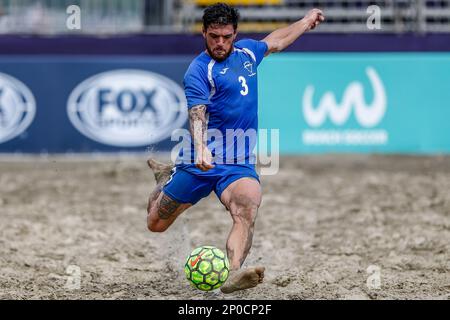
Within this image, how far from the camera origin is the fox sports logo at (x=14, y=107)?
12656 millimetres

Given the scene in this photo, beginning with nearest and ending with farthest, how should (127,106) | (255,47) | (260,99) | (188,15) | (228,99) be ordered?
1. (228,99)
2. (255,47)
3. (127,106)
4. (260,99)
5. (188,15)

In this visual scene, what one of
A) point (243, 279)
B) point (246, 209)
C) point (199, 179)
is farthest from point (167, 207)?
point (243, 279)

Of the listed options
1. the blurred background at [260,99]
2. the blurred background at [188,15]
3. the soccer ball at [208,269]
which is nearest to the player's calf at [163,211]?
the soccer ball at [208,269]

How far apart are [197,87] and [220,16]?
531 mm

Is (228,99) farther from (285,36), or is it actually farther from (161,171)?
(161,171)

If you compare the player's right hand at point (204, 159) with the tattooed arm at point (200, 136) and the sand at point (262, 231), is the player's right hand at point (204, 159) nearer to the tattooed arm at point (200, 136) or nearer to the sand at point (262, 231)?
the tattooed arm at point (200, 136)

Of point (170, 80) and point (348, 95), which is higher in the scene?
point (170, 80)

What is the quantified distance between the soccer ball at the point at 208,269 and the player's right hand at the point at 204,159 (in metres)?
0.58

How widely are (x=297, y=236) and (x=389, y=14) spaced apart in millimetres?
6474

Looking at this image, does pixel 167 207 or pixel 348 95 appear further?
pixel 348 95

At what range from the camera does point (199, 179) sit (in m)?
6.46

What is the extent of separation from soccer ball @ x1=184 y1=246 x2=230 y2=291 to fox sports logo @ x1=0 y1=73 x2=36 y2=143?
7.48 metres

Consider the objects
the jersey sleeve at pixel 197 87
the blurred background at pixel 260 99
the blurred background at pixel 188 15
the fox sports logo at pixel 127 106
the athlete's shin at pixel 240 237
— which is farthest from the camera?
the blurred background at pixel 188 15

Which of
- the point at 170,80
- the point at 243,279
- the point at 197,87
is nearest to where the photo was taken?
the point at 243,279
